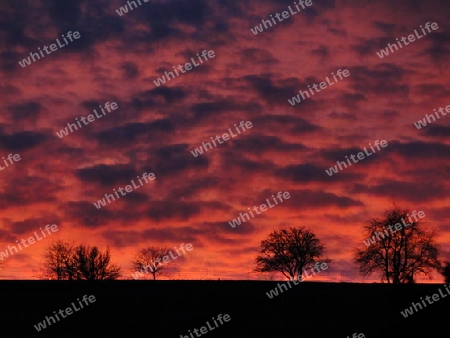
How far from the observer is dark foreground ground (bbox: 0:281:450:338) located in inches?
1902

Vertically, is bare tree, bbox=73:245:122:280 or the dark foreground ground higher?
bare tree, bbox=73:245:122:280

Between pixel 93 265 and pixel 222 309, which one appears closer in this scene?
pixel 222 309

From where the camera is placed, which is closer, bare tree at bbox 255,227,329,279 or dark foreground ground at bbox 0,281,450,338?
dark foreground ground at bbox 0,281,450,338

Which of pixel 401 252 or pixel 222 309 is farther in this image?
pixel 401 252

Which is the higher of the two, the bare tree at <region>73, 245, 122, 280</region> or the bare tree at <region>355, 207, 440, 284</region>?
the bare tree at <region>73, 245, 122, 280</region>

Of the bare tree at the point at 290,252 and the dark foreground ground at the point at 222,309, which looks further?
the bare tree at the point at 290,252

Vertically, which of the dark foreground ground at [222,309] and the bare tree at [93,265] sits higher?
the bare tree at [93,265]

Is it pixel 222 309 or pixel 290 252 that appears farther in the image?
pixel 290 252

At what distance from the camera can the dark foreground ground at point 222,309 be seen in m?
48.3

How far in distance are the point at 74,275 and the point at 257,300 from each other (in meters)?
56.1

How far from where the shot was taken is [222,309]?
56531 millimetres

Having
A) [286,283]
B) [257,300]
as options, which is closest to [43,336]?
[257,300]

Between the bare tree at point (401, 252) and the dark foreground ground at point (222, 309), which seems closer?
the dark foreground ground at point (222, 309)

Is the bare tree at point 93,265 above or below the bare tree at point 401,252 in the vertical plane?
above
